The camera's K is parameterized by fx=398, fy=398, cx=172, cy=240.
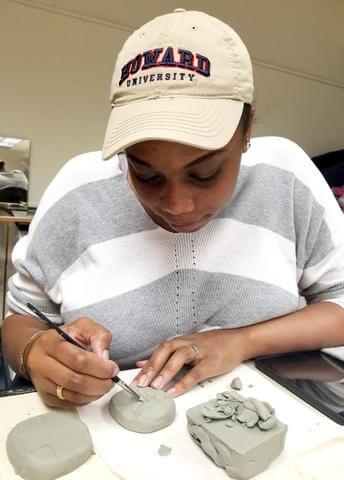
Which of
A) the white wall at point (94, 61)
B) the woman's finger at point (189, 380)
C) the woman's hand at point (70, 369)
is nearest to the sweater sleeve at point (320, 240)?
the woman's finger at point (189, 380)

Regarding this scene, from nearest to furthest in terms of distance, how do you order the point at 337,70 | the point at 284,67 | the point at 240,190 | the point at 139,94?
the point at 139,94 < the point at 240,190 < the point at 284,67 < the point at 337,70

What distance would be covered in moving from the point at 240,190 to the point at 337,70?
2.86 m

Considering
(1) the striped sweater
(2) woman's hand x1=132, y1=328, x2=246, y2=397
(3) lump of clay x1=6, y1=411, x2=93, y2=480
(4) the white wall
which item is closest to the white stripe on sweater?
(1) the striped sweater

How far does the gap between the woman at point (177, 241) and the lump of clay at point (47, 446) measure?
46 mm

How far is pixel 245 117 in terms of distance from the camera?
600 millimetres

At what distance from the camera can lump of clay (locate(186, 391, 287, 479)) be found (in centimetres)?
40

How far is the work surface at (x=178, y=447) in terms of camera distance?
0.41 metres

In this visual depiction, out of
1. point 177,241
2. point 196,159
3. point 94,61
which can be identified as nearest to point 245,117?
point 196,159

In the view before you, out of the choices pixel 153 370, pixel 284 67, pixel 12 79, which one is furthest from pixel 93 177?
pixel 284 67

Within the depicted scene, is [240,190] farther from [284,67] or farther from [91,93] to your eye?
[284,67]

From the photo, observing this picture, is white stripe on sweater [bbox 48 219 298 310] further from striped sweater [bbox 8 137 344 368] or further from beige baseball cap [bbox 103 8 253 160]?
beige baseball cap [bbox 103 8 253 160]

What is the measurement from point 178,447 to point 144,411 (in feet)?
0.19

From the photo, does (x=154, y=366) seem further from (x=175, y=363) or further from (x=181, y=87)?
(x=181, y=87)

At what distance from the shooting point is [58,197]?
73 cm
